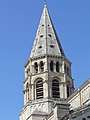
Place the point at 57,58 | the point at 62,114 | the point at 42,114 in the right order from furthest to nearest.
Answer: the point at 57,58
the point at 42,114
the point at 62,114

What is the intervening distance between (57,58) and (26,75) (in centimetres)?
496

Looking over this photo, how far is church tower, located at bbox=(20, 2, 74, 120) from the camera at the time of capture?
2218 inches

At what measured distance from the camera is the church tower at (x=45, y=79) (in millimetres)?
56344

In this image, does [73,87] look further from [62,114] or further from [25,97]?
[62,114]

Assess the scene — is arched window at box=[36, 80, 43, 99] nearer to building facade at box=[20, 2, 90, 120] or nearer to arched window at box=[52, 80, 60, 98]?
building facade at box=[20, 2, 90, 120]

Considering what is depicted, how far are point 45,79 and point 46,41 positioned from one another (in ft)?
19.5

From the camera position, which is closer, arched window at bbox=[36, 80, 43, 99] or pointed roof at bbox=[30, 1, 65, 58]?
arched window at bbox=[36, 80, 43, 99]

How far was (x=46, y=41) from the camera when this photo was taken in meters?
60.8

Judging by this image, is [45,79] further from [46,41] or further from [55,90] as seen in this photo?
[46,41]

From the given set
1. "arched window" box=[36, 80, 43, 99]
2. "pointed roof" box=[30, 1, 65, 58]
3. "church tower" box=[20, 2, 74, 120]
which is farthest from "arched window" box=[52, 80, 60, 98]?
"pointed roof" box=[30, 1, 65, 58]

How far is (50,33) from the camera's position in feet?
204

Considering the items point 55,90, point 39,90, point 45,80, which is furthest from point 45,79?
point 55,90

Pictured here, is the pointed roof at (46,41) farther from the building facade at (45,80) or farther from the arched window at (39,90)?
the arched window at (39,90)

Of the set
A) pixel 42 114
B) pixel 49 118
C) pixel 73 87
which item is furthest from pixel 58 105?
pixel 73 87
